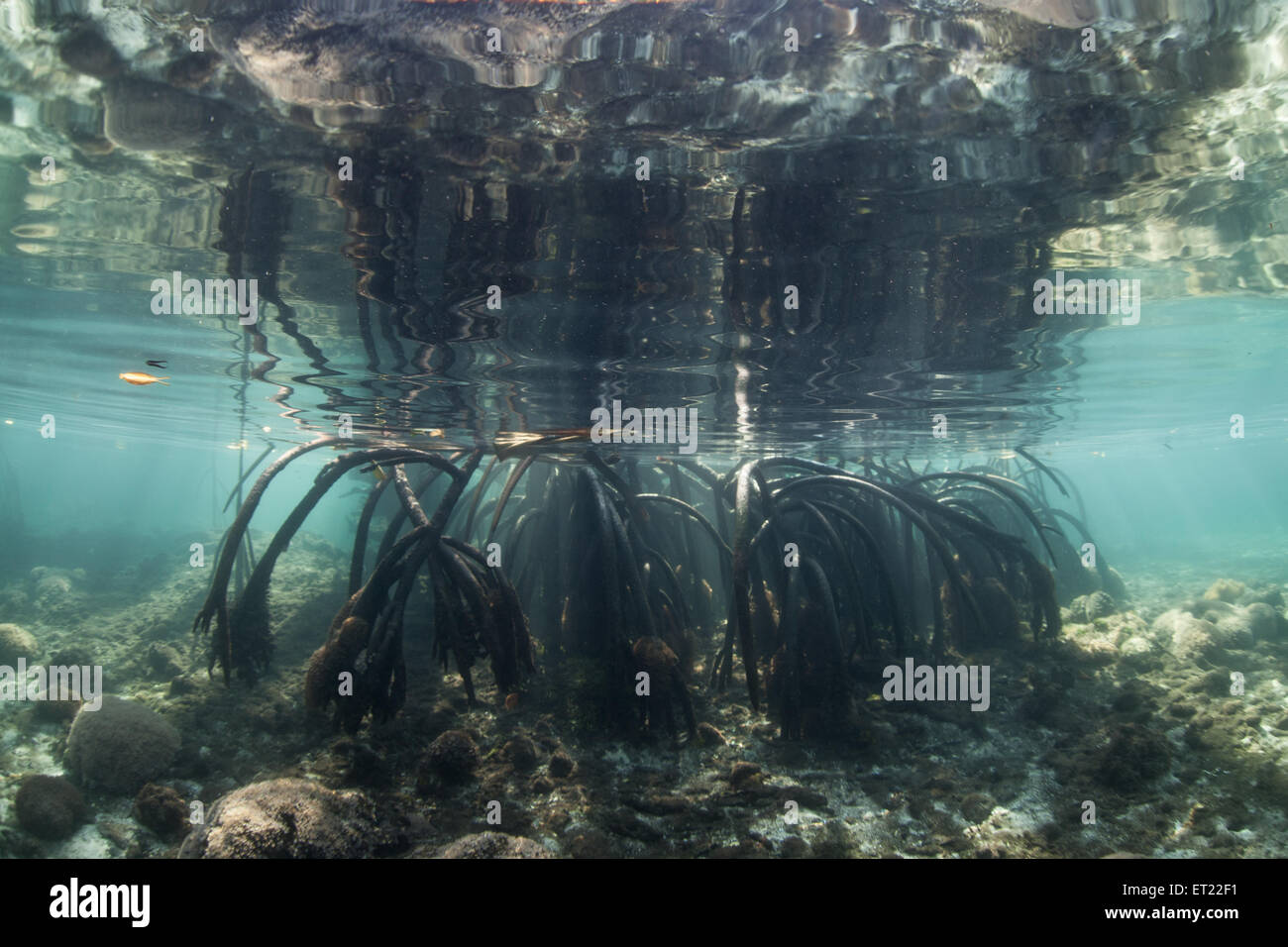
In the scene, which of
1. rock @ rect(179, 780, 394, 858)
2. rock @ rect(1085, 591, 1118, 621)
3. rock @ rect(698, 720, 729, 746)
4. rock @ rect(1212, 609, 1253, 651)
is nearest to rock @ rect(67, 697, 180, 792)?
rock @ rect(179, 780, 394, 858)

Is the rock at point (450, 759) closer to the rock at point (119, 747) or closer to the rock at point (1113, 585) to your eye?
the rock at point (119, 747)

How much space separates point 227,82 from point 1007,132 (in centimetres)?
630

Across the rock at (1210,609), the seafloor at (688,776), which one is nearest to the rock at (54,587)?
the seafloor at (688,776)

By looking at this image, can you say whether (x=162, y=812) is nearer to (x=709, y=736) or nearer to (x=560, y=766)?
(x=560, y=766)

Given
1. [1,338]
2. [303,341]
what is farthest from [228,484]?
[303,341]

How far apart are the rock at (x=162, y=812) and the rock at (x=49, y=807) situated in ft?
1.55

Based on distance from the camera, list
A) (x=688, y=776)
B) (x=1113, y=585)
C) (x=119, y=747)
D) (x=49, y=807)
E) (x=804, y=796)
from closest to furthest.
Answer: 1. (x=49, y=807)
2. (x=804, y=796)
3. (x=119, y=747)
4. (x=688, y=776)
5. (x=1113, y=585)

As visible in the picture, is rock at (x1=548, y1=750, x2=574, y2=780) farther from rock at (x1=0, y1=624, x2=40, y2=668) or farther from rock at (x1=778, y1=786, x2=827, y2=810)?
rock at (x1=0, y1=624, x2=40, y2=668)

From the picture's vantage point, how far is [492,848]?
404cm

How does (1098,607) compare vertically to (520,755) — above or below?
below

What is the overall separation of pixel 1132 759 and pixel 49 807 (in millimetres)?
9220

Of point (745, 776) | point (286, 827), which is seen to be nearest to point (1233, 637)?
point (745, 776)

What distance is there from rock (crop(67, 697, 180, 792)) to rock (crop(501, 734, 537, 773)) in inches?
125
